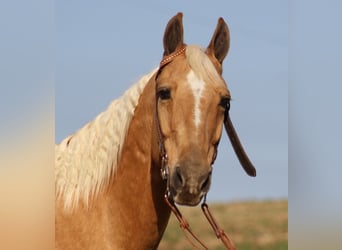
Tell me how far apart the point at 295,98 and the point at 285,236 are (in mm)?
1059

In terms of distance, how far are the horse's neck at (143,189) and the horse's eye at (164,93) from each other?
0.11 meters

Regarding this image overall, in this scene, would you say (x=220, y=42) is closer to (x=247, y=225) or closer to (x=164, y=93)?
(x=164, y=93)

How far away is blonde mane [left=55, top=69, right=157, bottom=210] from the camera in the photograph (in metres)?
2.21

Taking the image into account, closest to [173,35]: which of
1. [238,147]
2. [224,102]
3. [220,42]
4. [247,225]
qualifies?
[220,42]

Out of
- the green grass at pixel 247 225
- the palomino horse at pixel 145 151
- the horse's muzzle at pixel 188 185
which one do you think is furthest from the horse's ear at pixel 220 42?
the green grass at pixel 247 225

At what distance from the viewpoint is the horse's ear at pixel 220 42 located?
2244mm

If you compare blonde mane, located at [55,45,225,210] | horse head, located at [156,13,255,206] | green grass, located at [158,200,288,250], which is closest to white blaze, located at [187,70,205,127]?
horse head, located at [156,13,255,206]

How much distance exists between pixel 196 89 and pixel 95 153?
51 cm

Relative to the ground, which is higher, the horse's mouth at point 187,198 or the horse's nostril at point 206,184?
the horse's nostril at point 206,184

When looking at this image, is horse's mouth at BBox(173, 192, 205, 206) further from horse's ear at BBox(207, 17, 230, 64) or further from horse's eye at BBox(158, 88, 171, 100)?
horse's ear at BBox(207, 17, 230, 64)

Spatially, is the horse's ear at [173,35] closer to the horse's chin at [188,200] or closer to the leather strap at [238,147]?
the leather strap at [238,147]

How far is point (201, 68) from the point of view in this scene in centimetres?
206

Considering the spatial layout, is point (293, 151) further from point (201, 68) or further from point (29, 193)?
point (29, 193)

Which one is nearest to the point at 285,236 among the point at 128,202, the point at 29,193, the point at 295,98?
the point at 295,98
